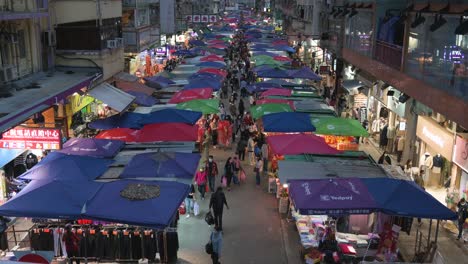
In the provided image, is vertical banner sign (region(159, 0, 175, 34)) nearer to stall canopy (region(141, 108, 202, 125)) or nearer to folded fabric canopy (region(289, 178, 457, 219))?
stall canopy (region(141, 108, 202, 125))

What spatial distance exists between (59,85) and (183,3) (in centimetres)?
4829

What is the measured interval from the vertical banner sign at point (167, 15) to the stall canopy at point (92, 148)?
33.7m

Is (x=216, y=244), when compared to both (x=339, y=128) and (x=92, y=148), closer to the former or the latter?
(x=92, y=148)

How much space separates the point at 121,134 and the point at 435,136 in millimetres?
11390

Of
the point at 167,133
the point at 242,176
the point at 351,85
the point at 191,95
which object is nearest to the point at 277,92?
the point at 191,95

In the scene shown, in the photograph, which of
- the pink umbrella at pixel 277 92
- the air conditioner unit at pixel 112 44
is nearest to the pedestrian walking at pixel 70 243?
the air conditioner unit at pixel 112 44

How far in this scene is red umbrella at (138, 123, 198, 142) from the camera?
17.9 m

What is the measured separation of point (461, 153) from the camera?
16.6 meters

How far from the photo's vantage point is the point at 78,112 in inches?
885

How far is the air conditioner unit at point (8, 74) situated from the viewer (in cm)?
1736

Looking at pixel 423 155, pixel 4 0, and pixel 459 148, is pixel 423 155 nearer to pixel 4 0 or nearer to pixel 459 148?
pixel 459 148

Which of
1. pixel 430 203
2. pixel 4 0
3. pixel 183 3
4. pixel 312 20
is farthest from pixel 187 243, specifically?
pixel 183 3

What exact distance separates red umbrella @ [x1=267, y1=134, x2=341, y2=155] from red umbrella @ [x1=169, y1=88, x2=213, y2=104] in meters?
8.04

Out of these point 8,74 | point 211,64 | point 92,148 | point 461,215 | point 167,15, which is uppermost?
point 167,15
